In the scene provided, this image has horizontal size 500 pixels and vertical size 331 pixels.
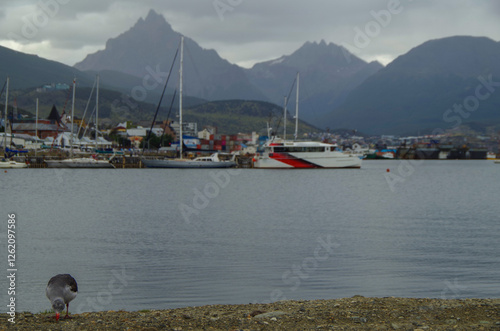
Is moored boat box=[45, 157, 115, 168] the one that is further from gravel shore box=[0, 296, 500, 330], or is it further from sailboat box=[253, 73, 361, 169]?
gravel shore box=[0, 296, 500, 330]

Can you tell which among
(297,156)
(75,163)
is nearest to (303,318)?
(75,163)

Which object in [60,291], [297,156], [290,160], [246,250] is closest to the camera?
[60,291]

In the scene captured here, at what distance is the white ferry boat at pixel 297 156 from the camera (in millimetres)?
118812

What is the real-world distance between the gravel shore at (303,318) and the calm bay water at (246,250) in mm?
3364

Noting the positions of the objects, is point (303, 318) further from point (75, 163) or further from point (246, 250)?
point (75, 163)

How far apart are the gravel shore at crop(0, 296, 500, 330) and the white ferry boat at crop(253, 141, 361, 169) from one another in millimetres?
103598

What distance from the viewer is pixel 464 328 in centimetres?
1114

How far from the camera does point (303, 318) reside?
40.2ft

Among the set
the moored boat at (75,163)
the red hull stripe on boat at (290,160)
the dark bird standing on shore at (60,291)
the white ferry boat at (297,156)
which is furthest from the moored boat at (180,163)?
the dark bird standing on shore at (60,291)

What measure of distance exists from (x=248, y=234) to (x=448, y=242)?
33.8ft

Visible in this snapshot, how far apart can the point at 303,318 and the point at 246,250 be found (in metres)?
14.6

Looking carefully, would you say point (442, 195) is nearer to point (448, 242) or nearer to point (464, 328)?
point (448, 242)

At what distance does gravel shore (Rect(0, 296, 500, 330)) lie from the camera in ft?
37.9

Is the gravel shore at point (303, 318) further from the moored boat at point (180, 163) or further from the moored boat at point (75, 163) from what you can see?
the moored boat at point (75, 163)
